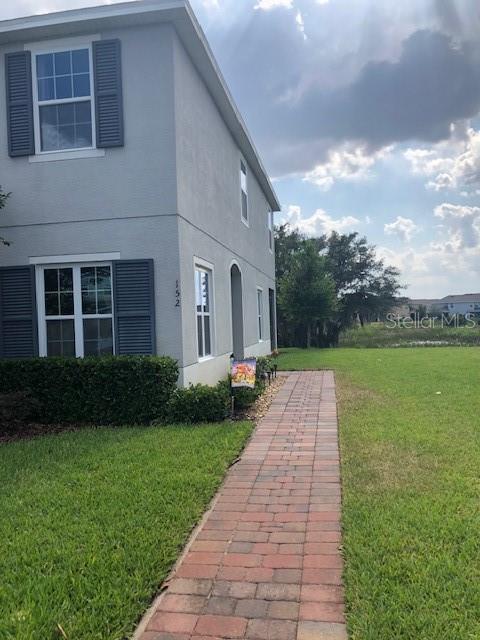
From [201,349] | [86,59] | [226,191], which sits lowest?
[201,349]

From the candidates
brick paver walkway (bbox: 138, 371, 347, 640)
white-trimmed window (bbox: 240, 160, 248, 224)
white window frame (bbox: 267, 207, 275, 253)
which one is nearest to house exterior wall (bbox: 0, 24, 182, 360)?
brick paver walkway (bbox: 138, 371, 347, 640)

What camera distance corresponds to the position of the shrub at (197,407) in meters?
7.22

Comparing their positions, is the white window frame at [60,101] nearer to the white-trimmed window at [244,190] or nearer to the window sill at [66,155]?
the window sill at [66,155]

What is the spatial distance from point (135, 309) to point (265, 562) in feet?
16.9

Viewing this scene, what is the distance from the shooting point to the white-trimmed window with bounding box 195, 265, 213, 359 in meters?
9.22

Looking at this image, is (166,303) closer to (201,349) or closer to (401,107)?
(201,349)

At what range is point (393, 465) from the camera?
→ 5.07 meters

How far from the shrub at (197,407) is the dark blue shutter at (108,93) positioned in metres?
3.91

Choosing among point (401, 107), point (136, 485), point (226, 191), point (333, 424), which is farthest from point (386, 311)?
point (136, 485)

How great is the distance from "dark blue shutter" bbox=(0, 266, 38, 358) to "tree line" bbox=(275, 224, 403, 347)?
1982 cm

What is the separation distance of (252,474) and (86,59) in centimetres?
669

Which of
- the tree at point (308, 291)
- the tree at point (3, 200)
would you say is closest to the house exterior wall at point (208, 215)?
the tree at point (3, 200)

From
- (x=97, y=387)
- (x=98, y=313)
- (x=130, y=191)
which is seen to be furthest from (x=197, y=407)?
(x=130, y=191)

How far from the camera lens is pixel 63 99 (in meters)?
8.05
